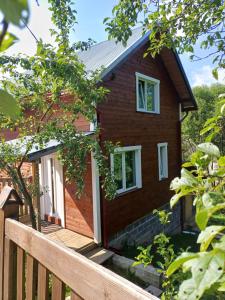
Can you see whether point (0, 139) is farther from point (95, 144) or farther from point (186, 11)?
point (186, 11)

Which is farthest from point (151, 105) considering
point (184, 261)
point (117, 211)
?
point (184, 261)

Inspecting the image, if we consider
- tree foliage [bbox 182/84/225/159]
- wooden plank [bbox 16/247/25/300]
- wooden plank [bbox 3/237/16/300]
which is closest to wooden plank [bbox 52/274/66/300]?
wooden plank [bbox 16/247/25/300]

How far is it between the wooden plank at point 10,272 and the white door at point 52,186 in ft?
19.0

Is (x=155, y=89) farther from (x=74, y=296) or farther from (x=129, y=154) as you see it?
(x=74, y=296)

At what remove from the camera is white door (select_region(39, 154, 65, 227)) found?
777 cm

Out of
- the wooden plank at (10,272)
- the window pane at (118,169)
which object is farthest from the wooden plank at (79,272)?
the window pane at (118,169)

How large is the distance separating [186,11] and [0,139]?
161 inches

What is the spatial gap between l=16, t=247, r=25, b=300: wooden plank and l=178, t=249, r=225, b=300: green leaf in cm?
132

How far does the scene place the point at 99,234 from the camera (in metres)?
7.03

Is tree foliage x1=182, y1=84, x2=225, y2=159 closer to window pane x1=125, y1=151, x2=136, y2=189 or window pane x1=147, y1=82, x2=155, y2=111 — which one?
window pane x1=147, y1=82, x2=155, y2=111

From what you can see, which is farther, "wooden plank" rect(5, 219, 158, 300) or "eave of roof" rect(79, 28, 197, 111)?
"eave of roof" rect(79, 28, 197, 111)

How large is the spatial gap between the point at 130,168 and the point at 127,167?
0.22 metres

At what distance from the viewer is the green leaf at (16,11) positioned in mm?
271

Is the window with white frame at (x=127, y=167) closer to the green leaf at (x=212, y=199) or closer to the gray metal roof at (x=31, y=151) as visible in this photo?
the gray metal roof at (x=31, y=151)
